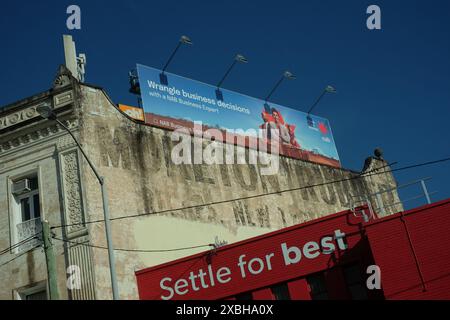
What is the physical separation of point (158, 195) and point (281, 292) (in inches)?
305

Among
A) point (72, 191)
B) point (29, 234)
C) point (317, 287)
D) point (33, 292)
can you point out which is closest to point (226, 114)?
point (72, 191)

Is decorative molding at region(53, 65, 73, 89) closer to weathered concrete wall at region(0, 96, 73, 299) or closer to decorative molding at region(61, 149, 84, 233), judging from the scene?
weathered concrete wall at region(0, 96, 73, 299)

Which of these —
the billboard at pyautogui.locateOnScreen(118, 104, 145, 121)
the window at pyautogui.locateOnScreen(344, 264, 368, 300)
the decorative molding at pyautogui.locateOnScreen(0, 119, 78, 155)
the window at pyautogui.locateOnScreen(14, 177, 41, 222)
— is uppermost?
the billboard at pyautogui.locateOnScreen(118, 104, 145, 121)

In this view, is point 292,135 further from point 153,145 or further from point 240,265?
point 240,265

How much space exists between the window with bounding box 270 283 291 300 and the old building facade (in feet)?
17.7

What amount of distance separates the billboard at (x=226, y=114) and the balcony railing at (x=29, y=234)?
811 centimetres

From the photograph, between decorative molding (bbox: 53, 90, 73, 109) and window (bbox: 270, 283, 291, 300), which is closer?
window (bbox: 270, 283, 291, 300)

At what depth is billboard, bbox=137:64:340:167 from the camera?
33875 mm

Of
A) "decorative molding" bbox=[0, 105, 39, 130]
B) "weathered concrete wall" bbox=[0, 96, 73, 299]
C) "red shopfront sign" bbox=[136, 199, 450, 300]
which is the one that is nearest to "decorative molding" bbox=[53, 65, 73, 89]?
"decorative molding" bbox=[0, 105, 39, 130]

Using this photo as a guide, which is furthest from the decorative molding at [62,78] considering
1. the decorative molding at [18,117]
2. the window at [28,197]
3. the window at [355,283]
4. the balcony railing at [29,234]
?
the window at [355,283]

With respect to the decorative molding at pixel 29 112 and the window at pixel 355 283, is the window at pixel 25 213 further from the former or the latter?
the window at pixel 355 283

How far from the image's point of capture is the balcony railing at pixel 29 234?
87.3ft
